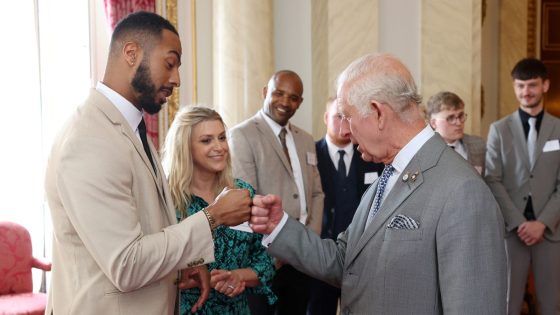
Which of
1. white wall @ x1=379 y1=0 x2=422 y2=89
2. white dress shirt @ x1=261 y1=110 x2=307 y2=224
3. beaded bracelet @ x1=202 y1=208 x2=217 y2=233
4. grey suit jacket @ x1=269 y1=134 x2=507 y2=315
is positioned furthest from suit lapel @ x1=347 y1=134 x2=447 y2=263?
white wall @ x1=379 y1=0 x2=422 y2=89

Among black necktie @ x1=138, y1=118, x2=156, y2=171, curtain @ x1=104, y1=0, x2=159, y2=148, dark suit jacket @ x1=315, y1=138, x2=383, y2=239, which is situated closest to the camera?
black necktie @ x1=138, y1=118, x2=156, y2=171

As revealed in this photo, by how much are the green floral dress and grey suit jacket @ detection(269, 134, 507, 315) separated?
0.91 metres

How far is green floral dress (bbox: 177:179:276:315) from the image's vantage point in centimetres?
298

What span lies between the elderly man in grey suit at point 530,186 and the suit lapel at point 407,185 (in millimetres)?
3162

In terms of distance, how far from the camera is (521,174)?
16.7 feet

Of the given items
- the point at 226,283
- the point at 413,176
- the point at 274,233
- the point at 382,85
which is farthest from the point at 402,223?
the point at 226,283

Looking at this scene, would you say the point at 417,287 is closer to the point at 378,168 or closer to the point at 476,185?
the point at 476,185

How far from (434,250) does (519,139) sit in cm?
350

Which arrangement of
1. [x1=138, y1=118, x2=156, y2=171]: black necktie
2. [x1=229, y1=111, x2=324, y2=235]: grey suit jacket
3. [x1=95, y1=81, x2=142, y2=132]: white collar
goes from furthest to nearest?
1. [x1=229, y1=111, x2=324, y2=235]: grey suit jacket
2. [x1=138, y1=118, x2=156, y2=171]: black necktie
3. [x1=95, y1=81, x2=142, y2=132]: white collar

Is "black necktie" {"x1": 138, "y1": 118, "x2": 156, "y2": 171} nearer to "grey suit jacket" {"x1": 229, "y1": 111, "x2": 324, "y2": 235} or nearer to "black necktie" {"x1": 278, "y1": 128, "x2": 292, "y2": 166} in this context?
"grey suit jacket" {"x1": 229, "y1": 111, "x2": 324, "y2": 235}

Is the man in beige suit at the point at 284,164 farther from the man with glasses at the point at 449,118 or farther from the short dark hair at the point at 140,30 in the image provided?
the short dark hair at the point at 140,30

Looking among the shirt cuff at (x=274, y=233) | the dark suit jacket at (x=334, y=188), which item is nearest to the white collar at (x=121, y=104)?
the shirt cuff at (x=274, y=233)

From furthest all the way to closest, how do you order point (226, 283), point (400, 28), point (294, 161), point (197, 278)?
point (400, 28) → point (294, 161) → point (226, 283) → point (197, 278)

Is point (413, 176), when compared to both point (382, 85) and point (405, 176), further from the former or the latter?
point (382, 85)
